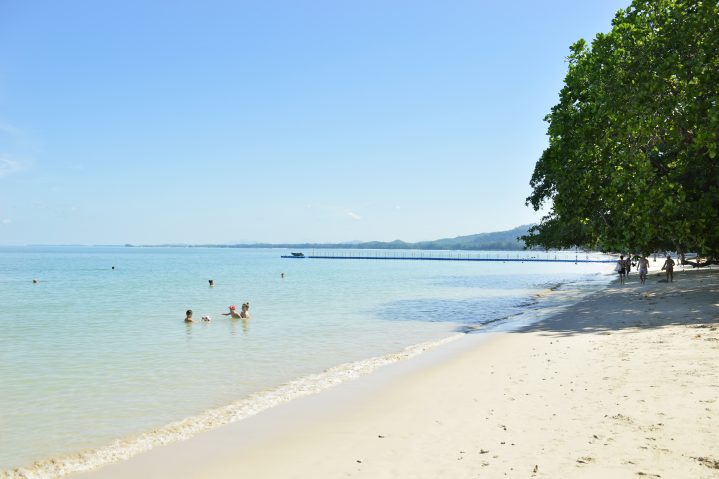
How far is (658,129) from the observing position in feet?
74.5

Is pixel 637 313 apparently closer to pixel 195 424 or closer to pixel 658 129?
pixel 658 129

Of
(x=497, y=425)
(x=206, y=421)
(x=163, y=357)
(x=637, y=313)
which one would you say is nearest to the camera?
(x=497, y=425)

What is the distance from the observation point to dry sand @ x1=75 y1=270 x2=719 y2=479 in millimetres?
6898

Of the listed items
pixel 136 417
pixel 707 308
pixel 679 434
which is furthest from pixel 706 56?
pixel 136 417

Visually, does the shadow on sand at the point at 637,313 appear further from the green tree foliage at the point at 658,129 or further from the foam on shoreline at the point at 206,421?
the foam on shoreline at the point at 206,421

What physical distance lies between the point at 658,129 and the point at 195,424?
21.9m

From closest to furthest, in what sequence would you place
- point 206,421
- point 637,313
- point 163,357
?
point 206,421 → point 163,357 → point 637,313

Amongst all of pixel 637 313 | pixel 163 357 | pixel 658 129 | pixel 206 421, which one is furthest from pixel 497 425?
pixel 658 129

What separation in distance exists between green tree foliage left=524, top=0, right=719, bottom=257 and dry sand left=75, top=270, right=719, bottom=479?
838 centimetres

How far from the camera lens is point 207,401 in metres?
11.8

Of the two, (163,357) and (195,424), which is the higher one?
(195,424)

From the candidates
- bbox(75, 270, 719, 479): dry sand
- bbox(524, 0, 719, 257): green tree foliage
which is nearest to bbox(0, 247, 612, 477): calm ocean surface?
bbox(75, 270, 719, 479): dry sand

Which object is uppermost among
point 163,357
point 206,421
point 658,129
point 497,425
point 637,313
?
point 658,129

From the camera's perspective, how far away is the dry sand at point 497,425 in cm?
690
